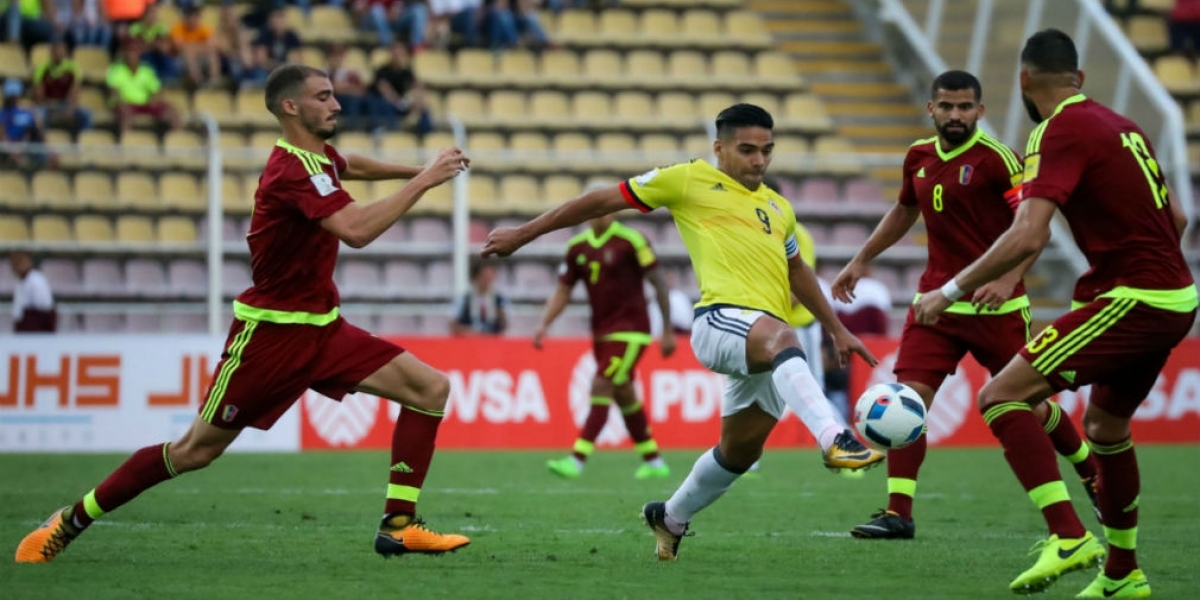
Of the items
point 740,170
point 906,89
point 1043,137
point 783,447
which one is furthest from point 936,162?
point 906,89

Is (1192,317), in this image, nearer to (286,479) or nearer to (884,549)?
(884,549)

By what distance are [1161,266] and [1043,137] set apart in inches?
28.7

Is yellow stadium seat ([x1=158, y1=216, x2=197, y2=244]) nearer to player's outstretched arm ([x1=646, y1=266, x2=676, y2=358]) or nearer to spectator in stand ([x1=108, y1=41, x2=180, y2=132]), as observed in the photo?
spectator in stand ([x1=108, y1=41, x2=180, y2=132])

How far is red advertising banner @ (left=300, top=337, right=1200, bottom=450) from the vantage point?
17422mm

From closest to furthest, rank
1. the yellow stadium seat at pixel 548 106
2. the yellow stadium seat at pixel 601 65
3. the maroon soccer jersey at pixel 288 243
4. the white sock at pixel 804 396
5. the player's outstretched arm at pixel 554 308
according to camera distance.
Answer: the white sock at pixel 804 396
the maroon soccer jersey at pixel 288 243
the player's outstretched arm at pixel 554 308
the yellow stadium seat at pixel 548 106
the yellow stadium seat at pixel 601 65

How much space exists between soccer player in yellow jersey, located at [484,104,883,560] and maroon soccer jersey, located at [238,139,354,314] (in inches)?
32.8

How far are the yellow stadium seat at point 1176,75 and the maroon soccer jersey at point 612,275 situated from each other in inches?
451

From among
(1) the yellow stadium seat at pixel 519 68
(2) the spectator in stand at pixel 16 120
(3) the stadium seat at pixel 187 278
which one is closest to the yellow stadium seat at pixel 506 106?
(1) the yellow stadium seat at pixel 519 68

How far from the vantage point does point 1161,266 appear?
687cm

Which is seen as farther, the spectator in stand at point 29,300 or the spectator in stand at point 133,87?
the spectator in stand at point 133,87

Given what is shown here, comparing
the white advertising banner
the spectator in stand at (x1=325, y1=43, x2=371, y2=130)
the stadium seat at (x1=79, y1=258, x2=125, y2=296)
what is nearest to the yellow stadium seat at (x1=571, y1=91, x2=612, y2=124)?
the spectator in stand at (x1=325, y1=43, x2=371, y2=130)

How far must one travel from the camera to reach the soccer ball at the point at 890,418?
23.9ft

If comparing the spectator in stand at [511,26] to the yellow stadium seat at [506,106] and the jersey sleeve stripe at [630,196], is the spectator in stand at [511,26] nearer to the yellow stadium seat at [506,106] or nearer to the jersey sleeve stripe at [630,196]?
the yellow stadium seat at [506,106]

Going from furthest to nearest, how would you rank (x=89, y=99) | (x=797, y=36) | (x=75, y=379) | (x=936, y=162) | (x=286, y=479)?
(x=797, y=36)
(x=89, y=99)
(x=75, y=379)
(x=286, y=479)
(x=936, y=162)
